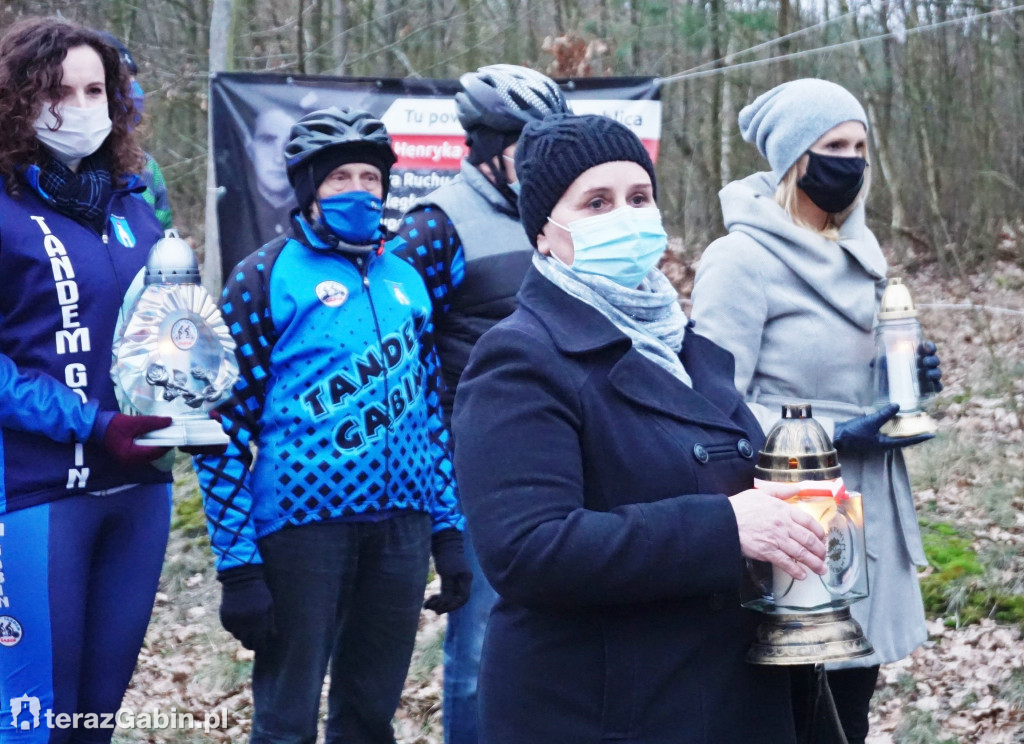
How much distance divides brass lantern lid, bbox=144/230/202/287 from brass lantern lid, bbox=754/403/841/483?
1.67 m

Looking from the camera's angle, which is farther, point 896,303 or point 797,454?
point 896,303

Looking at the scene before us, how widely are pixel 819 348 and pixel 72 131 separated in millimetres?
2121

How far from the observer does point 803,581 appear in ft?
7.19

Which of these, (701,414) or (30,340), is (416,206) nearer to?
(30,340)

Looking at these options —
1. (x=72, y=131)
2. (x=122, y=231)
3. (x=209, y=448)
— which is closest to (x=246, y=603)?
(x=209, y=448)

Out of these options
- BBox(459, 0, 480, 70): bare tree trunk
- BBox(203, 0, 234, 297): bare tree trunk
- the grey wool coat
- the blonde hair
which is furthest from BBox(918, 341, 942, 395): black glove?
BBox(459, 0, 480, 70): bare tree trunk

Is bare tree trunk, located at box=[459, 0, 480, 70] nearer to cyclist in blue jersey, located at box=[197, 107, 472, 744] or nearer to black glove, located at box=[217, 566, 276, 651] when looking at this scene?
cyclist in blue jersey, located at box=[197, 107, 472, 744]

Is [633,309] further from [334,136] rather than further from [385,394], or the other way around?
[334,136]

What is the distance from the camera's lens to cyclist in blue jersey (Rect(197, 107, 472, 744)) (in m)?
3.43

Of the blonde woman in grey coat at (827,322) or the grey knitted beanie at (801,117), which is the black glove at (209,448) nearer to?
the blonde woman in grey coat at (827,322)

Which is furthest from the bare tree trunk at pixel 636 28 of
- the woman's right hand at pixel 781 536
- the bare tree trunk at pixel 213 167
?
the woman's right hand at pixel 781 536

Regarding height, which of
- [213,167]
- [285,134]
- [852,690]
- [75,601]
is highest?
[285,134]

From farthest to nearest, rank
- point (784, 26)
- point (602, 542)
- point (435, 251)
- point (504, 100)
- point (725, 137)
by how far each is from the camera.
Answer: point (725, 137) < point (784, 26) < point (504, 100) < point (435, 251) < point (602, 542)

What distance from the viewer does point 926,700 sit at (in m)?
5.52
